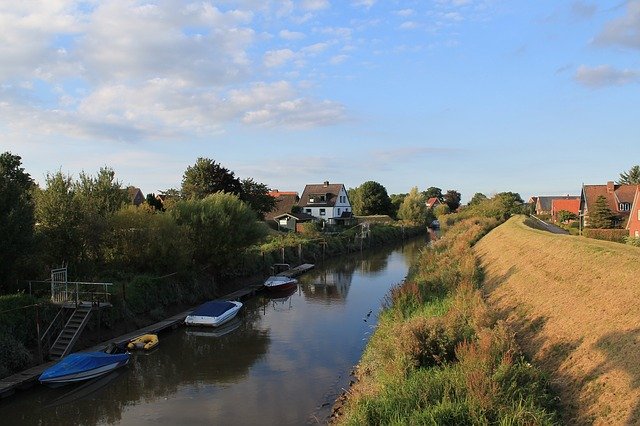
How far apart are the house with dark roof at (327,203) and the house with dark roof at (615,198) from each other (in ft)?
111

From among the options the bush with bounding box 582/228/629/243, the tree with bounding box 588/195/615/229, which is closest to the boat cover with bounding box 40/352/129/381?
the bush with bounding box 582/228/629/243

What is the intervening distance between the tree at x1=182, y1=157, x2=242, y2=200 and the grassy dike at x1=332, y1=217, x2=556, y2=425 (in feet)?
113

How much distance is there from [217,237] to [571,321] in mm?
22080

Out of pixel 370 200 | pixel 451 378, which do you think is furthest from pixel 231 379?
pixel 370 200

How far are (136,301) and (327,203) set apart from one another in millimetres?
59693

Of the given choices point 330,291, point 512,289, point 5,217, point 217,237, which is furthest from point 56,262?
point 512,289

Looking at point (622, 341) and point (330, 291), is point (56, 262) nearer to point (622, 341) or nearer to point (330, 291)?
point (330, 291)

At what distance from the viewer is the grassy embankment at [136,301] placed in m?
16.6

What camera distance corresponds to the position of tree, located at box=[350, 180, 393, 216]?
99375 millimetres

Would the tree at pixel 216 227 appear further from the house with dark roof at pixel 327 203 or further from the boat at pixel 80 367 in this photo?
the house with dark roof at pixel 327 203

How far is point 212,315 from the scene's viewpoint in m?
24.2

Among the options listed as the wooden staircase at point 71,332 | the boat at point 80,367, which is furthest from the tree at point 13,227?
the boat at point 80,367

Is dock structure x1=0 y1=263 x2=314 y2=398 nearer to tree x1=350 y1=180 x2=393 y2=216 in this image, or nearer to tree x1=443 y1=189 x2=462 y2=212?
tree x1=350 y1=180 x2=393 y2=216

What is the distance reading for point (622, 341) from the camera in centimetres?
937
